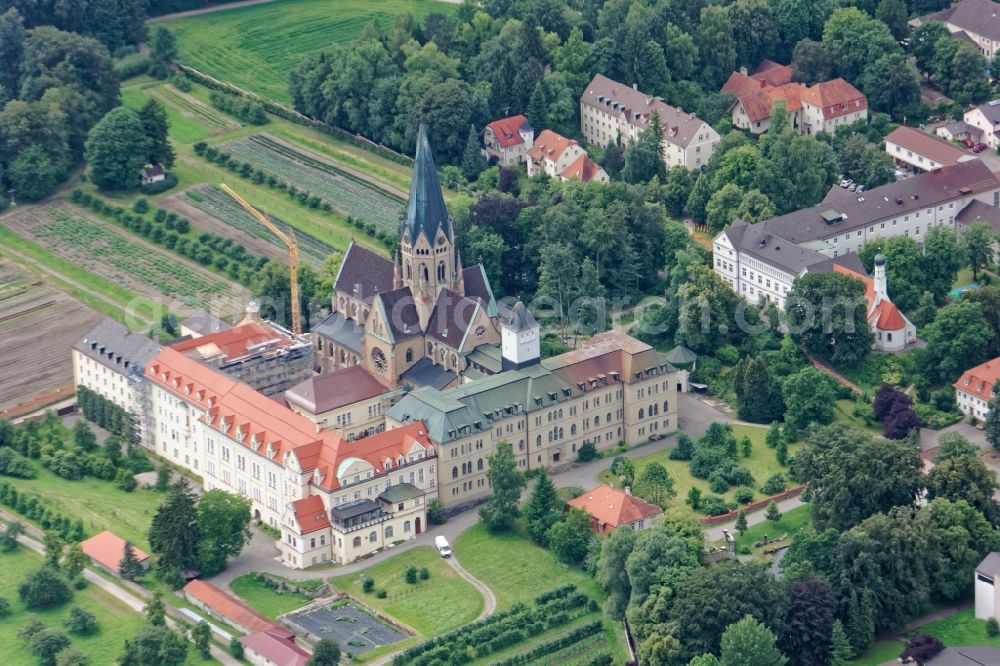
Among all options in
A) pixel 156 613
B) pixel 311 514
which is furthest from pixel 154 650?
pixel 311 514

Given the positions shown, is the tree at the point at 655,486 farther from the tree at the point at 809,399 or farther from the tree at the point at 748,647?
the tree at the point at 748,647

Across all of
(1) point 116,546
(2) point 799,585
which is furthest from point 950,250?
(1) point 116,546

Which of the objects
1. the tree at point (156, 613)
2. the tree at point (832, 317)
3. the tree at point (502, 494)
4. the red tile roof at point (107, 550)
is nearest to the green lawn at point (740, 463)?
the tree at point (502, 494)

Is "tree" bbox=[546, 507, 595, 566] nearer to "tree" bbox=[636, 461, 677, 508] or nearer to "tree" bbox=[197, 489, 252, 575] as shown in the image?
"tree" bbox=[636, 461, 677, 508]

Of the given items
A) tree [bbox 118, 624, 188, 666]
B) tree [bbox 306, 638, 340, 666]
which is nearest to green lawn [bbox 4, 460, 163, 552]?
tree [bbox 118, 624, 188, 666]

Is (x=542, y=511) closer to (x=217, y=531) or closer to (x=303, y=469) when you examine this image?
(x=303, y=469)
